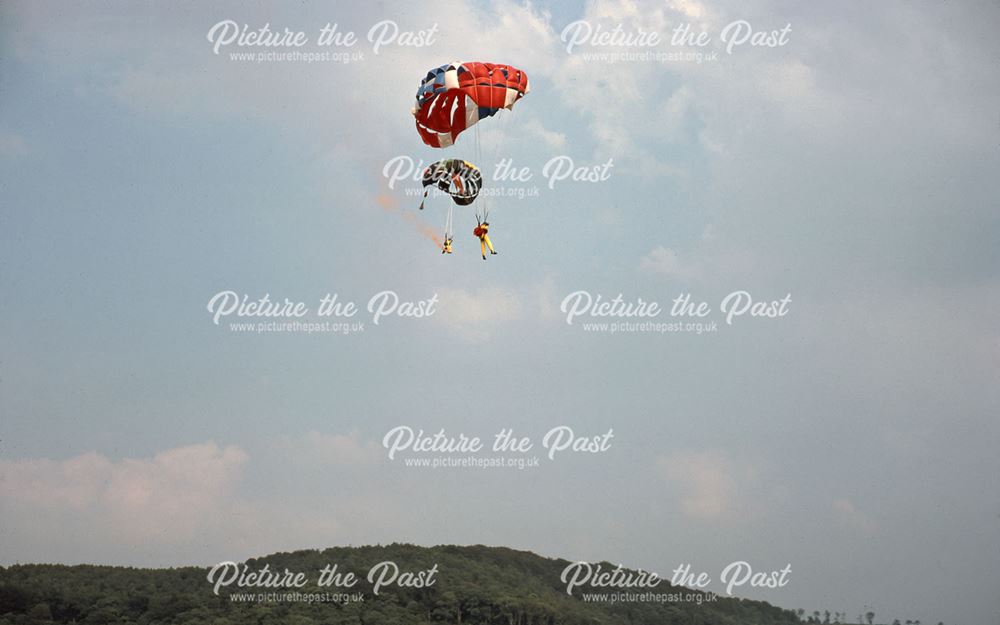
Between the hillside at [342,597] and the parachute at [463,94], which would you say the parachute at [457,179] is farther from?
the hillside at [342,597]

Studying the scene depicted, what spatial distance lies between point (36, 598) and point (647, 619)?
44.9 meters

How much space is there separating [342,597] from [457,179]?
35.8m

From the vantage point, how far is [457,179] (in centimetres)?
4053

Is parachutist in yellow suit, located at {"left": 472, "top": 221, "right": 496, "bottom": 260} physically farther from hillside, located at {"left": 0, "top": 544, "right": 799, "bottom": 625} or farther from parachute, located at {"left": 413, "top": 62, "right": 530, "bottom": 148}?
hillside, located at {"left": 0, "top": 544, "right": 799, "bottom": 625}

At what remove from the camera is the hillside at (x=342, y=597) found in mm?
59500

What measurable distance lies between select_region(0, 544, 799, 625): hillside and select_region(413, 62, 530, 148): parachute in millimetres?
34080

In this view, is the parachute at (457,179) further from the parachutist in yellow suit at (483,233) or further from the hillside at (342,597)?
the hillside at (342,597)

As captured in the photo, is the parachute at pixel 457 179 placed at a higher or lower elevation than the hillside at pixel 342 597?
higher

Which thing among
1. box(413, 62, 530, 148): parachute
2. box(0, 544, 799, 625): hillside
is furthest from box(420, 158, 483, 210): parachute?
box(0, 544, 799, 625): hillside

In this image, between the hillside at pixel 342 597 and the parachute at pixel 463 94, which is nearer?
the parachute at pixel 463 94

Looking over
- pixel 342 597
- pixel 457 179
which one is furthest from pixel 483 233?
pixel 342 597

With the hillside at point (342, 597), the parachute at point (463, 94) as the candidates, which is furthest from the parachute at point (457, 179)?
the hillside at point (342, 597)

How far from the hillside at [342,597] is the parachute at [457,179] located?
3154 cm

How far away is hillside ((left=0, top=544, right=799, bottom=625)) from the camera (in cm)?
5950
